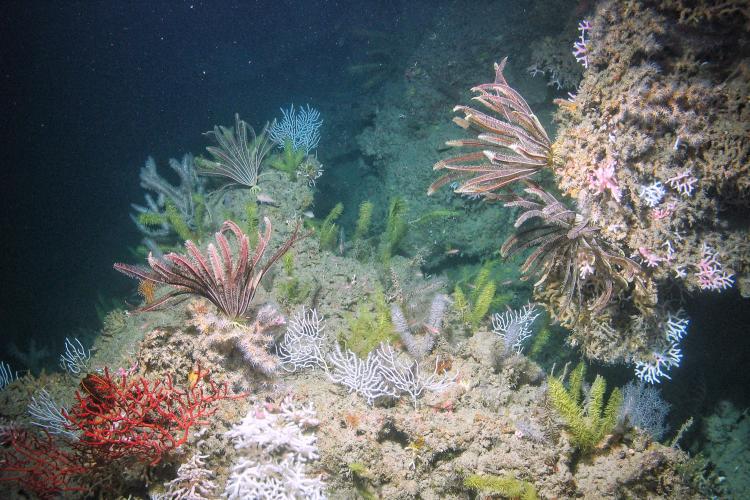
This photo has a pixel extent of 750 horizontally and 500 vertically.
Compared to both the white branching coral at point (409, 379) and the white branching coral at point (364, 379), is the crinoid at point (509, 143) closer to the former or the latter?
the white branching coral at point (409, 379)

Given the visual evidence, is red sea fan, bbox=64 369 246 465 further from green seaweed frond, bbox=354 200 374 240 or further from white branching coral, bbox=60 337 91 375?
green seaweed frond, bbox=354 200 374 240

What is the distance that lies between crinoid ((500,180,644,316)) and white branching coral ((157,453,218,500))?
11.2ft

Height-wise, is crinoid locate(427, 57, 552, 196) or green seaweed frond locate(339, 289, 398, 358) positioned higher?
crinoid locate(427, 57, 552, 196)

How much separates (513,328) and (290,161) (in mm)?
5044

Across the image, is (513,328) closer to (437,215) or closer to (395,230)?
(395,230)

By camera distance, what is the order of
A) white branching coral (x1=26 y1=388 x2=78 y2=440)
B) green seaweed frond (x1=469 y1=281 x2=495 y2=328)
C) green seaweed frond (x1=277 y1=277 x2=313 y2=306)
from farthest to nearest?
1. green seaweed frond (x1=277 y1=277 x2=313 y2=306)
2. green seaweed frond (x1=469 y1=281 x2=495 y2=328)
3. white branching coral (x1=26 y1=388 x2=78 y2=440)

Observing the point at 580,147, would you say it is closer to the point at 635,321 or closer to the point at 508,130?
the point at 508,130

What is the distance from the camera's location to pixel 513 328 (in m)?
3.94

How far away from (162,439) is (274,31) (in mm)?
37116

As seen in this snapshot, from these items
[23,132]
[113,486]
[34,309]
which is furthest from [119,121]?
[113,486]

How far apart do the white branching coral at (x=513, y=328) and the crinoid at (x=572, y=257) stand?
501 millimetres

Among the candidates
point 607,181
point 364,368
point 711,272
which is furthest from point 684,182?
point 364,368

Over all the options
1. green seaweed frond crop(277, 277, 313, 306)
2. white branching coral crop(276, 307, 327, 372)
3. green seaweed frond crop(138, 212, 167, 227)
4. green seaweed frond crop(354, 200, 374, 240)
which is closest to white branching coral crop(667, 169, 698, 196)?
white branching coral crop(276, 307, 327, 372)

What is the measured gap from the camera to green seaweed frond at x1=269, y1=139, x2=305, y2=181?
6.86m
